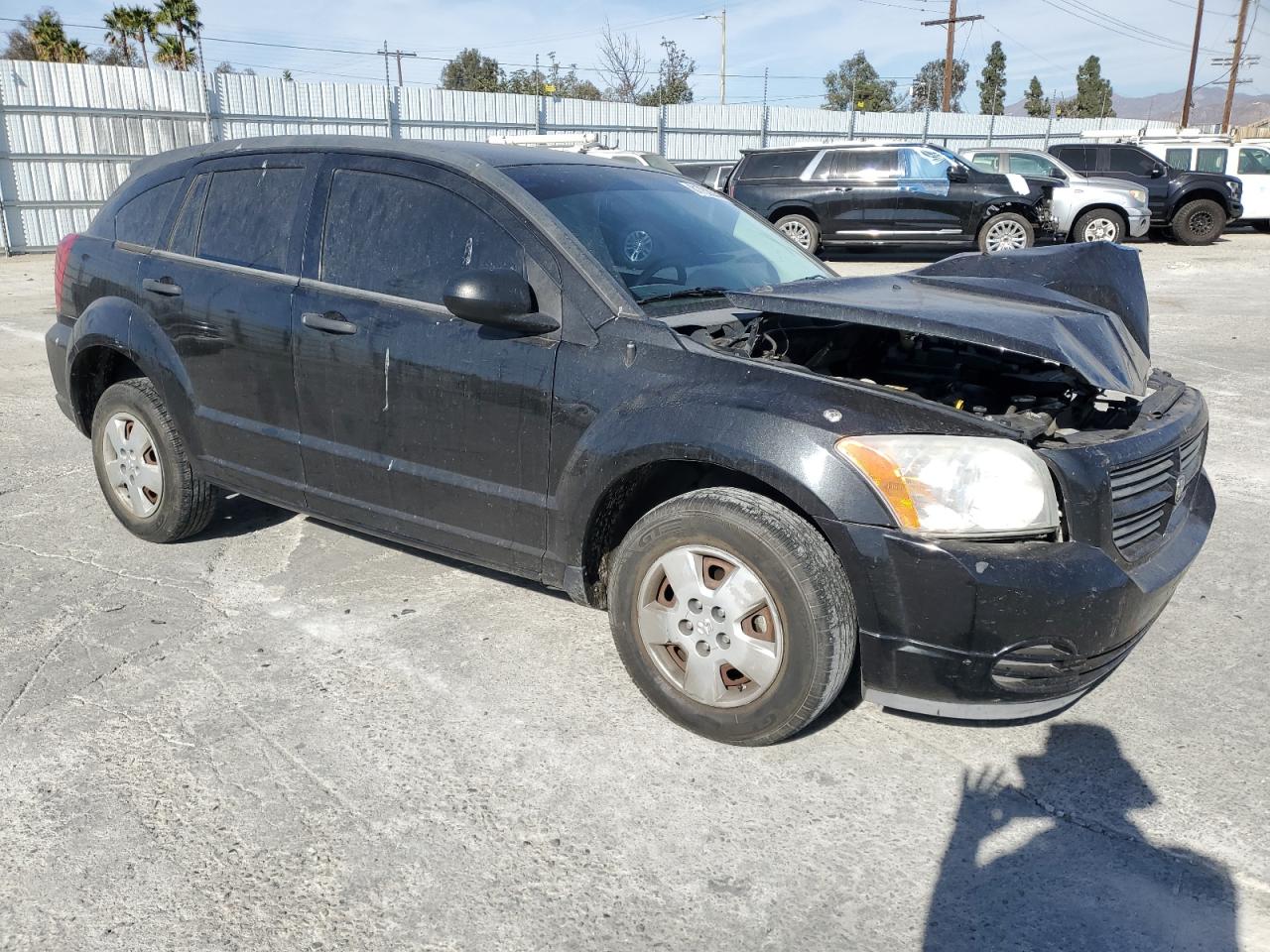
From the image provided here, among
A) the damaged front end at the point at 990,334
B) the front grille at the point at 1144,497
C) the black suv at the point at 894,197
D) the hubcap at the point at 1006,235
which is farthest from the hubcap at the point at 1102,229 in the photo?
the front grille at the point at 1144,497

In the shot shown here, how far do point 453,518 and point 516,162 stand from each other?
4.28 feet

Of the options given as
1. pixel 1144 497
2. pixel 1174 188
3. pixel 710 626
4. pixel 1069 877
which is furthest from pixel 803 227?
pixel 1069 877

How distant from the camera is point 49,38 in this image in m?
37.6

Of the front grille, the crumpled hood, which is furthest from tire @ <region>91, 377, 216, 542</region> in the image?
the front grille

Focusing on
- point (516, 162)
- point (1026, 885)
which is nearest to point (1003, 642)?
point (1026, 885)

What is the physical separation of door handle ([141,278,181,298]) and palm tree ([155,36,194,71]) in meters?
38.6

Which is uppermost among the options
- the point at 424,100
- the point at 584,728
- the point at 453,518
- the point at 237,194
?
the point at 424,100

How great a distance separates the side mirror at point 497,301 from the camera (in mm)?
3148

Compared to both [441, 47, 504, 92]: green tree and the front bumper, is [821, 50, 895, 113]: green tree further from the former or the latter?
the front bumper

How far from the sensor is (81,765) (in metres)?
2.92

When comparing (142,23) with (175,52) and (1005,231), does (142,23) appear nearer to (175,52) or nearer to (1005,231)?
(175,52)

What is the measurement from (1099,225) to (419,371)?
1625 centimetres

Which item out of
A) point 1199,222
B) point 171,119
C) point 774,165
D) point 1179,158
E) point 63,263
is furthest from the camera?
point 1179,158

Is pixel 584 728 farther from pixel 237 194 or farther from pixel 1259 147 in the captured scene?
pixel 1259 147
